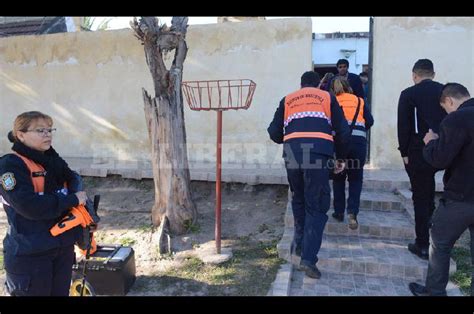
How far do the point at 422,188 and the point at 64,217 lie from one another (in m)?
3.19

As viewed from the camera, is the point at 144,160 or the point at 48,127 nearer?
the point at 48,127

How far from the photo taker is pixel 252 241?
4680 millimetres

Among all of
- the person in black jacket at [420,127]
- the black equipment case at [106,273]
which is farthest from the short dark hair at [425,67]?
the black equipment case at [106,273]

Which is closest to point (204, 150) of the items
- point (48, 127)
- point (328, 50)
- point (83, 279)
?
point (83, 279)

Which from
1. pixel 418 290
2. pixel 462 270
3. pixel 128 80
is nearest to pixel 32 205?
pixel 418 290

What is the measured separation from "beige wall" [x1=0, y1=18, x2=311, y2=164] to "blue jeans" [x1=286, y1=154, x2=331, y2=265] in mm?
3296

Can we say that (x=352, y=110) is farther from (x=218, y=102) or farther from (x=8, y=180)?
(x=8, y=180)

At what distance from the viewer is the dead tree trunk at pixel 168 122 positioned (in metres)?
4.48

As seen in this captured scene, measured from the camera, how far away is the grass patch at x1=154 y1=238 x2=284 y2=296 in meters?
3.62

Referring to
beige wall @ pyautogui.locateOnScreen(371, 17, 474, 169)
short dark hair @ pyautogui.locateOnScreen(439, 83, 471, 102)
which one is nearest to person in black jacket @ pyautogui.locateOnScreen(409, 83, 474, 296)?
short dark hair @ pyautogui.locateOnScreen(439, 83, 471, 102)

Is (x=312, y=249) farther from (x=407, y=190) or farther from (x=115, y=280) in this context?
(x=407, y=190)

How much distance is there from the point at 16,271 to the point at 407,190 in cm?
471

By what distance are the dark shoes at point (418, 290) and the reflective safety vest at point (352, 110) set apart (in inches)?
63.0

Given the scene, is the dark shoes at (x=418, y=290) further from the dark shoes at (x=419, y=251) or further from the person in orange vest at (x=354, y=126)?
the person in orange vest at (x=354, y=126)
